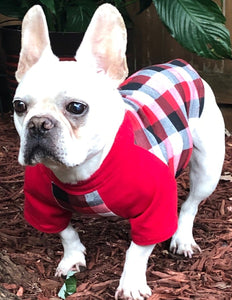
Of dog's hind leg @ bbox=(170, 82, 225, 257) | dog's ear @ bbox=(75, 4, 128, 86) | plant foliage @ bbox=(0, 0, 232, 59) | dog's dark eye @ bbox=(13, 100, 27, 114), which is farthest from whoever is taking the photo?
plant foliage @ bbox=(0, 0, 232, 59)

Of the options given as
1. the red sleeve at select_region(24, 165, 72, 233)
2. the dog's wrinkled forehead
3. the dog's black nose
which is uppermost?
the dog's wrinkled forehead

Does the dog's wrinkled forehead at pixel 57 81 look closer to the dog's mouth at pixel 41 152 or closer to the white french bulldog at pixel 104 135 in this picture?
the white french bulldog at pixel 104 135

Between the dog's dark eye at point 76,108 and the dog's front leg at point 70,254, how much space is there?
2.63 ft

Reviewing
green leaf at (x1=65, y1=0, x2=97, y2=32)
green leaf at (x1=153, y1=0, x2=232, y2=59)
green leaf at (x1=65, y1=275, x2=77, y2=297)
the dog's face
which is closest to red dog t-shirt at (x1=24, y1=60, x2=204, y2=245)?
the dog's face

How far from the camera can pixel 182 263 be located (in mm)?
2779

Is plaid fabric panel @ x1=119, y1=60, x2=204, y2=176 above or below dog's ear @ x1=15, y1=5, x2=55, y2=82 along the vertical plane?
below

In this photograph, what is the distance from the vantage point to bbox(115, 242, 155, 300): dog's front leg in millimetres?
2387

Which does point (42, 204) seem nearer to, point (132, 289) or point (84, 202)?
point (84, 202)

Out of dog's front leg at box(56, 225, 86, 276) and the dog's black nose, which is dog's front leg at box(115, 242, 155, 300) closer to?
dog's front leg at box(56, 225, 86, 276)

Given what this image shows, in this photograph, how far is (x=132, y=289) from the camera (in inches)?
95.7

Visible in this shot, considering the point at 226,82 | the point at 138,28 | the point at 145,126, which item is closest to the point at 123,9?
the point at 138,28

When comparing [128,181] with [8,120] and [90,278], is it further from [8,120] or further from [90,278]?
[8,120]

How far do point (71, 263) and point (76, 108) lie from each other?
3.17ft

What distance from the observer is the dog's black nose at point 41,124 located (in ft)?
6.38
